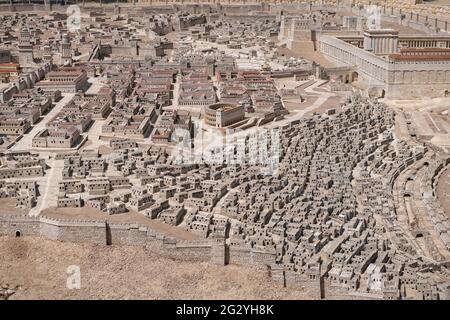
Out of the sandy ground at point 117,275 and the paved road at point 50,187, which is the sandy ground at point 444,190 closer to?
the sandy ground at point 117,275

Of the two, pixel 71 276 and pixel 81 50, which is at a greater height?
pixel 81 50

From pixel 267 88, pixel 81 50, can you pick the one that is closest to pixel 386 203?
pixel 267 88

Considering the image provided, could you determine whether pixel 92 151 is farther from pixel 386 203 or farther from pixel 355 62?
pixel 355 62

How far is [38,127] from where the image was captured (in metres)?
50.4

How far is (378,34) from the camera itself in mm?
72250

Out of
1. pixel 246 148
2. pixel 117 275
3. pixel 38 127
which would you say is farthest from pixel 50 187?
pixel 246 148

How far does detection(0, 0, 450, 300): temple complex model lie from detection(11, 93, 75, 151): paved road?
0.16 meters

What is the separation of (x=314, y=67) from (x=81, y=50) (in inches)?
960

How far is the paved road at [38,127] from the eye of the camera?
151 feet

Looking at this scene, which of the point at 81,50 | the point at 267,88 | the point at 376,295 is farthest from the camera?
the point at 81,50

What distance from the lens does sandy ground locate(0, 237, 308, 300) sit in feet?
101

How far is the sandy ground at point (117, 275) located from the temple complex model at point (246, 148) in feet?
1.87

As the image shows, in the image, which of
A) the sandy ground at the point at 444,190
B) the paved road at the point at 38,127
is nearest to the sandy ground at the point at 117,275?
the paved road at the point at 38,127

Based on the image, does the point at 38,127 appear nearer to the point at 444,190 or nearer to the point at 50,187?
the point at 50,187
